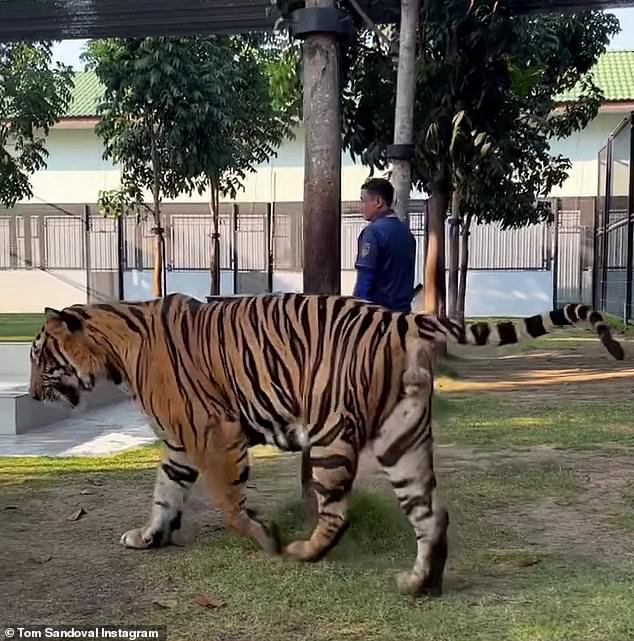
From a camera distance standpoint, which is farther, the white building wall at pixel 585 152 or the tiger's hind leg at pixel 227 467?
the white building wall at pixel 585 152

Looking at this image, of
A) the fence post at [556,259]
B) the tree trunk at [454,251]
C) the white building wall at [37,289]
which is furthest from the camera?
the white building wall at [37,289]

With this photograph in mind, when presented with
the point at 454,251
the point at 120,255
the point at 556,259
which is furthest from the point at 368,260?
the point at 556,259

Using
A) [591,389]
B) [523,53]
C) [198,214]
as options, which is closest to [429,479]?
[591,389]

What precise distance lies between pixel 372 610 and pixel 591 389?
6668 millimetres

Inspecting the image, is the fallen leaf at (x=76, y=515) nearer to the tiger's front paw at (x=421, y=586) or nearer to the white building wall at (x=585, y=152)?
the tiger's front paw at (x=421, y=586)

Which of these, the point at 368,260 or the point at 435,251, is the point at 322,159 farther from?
the point at 435,251

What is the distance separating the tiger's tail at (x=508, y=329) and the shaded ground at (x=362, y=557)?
0.16 m

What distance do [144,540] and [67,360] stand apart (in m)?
0.88

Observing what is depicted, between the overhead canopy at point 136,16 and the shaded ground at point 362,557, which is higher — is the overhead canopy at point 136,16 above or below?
above

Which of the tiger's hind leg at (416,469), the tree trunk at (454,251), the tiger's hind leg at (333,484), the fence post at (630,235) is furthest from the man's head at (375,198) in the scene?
the fence post at (630,235)

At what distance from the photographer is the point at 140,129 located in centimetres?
1375

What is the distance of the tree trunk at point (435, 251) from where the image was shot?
11.0 meters

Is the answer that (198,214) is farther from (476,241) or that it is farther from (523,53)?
(523,53)

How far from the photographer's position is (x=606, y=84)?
24312 mm
